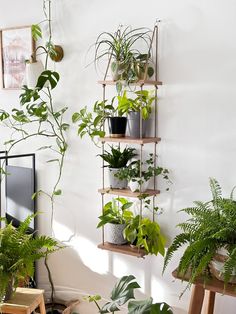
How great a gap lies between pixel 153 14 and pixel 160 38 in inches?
6.0

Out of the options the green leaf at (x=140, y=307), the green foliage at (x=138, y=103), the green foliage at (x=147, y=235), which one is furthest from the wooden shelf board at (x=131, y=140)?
the green leaf at (x=140, y=307)

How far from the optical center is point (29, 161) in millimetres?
3094

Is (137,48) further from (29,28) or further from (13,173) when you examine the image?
(13,173)

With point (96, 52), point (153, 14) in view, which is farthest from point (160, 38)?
point (96, 52)

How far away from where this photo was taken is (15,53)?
3051 mm

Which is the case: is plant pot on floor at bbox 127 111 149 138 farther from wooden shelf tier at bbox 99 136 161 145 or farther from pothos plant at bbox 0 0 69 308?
pothos plant at bbox 0 0 69 308

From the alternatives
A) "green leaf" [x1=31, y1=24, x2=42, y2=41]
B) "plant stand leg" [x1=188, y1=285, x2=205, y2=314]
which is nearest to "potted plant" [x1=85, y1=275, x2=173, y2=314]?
"plant stand leg" [x1=188, y1=285, x2=205, y2=314]

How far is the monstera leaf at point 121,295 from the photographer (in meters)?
2.01

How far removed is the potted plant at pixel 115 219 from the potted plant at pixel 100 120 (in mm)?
436

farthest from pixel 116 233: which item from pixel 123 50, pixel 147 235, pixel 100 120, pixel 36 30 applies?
pixel 36 30

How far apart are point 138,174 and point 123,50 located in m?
0.75

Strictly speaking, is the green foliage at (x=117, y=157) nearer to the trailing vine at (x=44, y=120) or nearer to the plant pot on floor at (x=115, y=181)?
the plant pot on floor at (x=115, y=181)

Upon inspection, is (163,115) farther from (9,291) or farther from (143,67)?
(9,291)

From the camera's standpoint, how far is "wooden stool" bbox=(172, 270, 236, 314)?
6.36 ft
